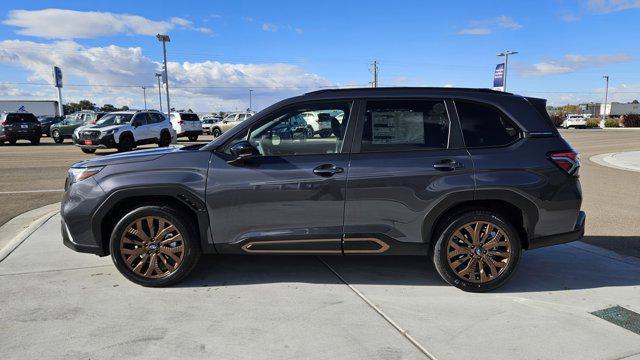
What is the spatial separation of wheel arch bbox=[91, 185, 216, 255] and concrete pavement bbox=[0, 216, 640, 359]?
46 centimetres

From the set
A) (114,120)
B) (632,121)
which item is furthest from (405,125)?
(632,121)

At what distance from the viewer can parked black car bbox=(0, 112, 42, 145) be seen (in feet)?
76.3

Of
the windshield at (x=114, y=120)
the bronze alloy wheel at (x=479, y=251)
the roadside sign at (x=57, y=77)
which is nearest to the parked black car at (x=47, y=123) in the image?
the windshield at (x=114, y=120)

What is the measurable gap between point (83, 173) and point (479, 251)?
353 cm

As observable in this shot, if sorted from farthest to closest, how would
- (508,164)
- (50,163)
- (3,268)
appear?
1. (50,163)
2. (3,268)
3. (508,164)

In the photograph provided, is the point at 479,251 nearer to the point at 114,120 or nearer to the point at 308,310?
the point at 308,310

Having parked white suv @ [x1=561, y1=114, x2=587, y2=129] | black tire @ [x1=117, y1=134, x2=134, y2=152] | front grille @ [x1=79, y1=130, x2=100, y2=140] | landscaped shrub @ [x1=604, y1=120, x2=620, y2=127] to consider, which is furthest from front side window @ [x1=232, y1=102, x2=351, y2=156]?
landscaped shrub @ [x1=604, y1=120, x2=620, y2=127]

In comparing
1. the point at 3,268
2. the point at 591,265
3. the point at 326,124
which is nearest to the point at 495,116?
the point at 326,124

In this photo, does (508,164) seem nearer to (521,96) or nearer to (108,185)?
(521,96)

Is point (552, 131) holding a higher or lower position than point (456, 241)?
higher

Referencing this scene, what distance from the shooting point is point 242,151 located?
369 cm

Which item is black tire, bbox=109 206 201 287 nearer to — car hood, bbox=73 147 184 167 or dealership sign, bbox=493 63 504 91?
car hood, bbox=73 147 184 167

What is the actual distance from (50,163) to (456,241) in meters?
14.2

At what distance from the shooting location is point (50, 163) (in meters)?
14.2
